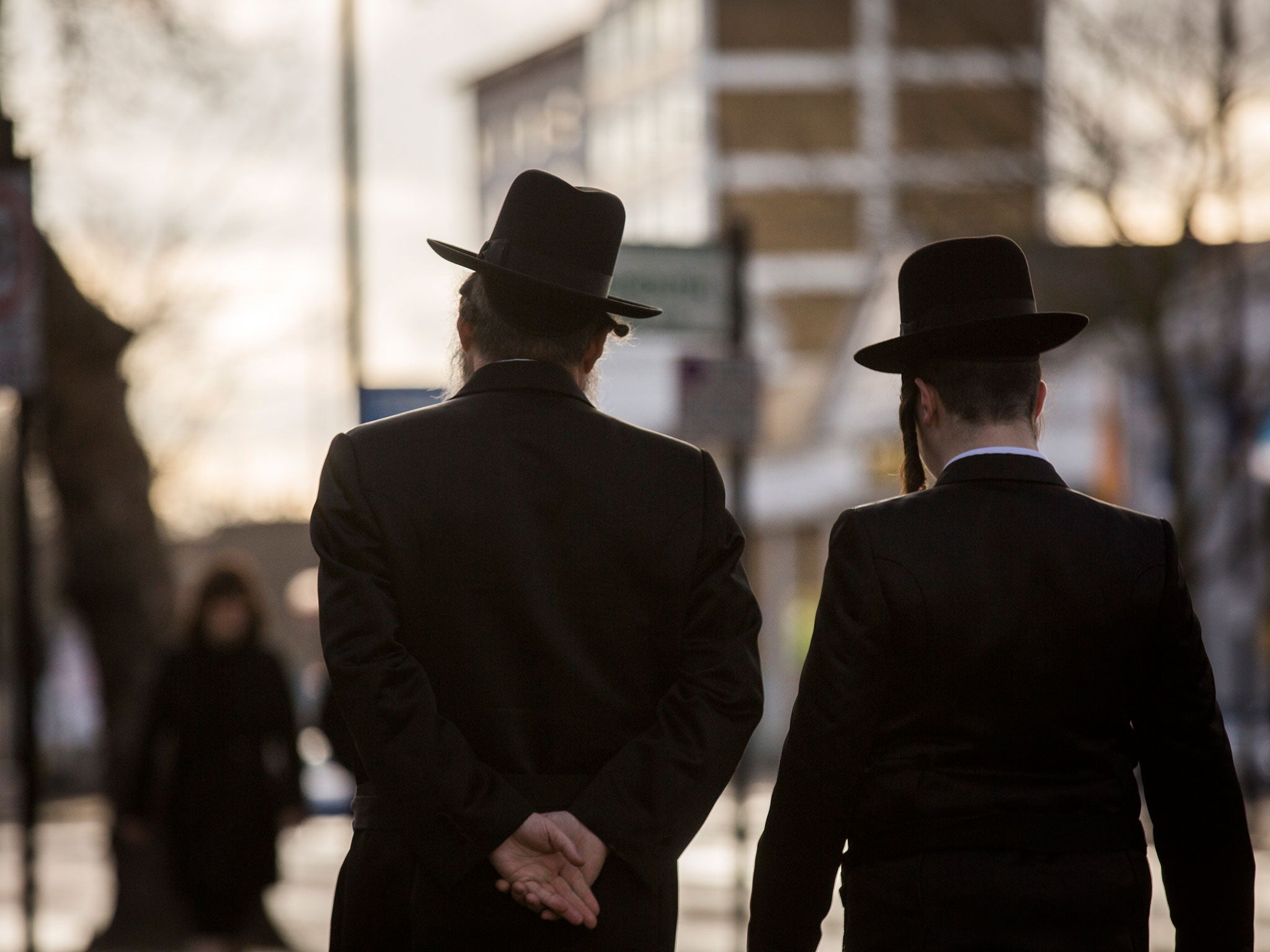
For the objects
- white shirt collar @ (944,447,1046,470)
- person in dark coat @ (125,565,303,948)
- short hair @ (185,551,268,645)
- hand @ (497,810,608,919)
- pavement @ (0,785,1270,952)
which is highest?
white shirt collar @ (944,447,1046,470)

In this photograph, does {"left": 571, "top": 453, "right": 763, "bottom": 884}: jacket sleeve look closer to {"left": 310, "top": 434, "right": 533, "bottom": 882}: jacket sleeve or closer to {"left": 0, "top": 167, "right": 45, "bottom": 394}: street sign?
{"left": 310, "top": 434, "right": 533, "bottom": 882}: jacket sleeve

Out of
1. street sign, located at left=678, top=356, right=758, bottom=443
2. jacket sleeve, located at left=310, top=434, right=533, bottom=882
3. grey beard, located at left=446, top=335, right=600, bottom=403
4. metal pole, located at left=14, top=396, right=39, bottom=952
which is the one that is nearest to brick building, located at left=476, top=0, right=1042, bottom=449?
street sign, located at left=678, top=356, right=758, bottom=443

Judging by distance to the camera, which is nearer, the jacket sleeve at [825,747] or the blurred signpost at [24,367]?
the jacket sleeve at [825,747]

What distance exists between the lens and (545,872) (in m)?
3.29

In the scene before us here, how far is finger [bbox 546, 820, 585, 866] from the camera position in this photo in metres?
3.27

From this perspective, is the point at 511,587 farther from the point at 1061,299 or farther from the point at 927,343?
the point at 1061,299

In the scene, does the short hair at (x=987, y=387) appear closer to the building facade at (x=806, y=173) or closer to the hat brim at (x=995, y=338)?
the hat brim at (x=995, y=338)

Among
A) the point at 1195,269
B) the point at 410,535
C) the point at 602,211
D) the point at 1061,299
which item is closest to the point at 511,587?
the point at 410,535

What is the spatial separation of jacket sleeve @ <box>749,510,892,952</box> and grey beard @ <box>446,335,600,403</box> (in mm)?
619

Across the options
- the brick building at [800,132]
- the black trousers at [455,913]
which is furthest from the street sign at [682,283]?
the black trousers at [455,913]

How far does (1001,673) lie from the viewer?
10.8 feet

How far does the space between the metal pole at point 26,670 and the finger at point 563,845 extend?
14.7ft

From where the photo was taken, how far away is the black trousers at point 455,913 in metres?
3.32

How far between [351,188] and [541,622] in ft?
38.6
